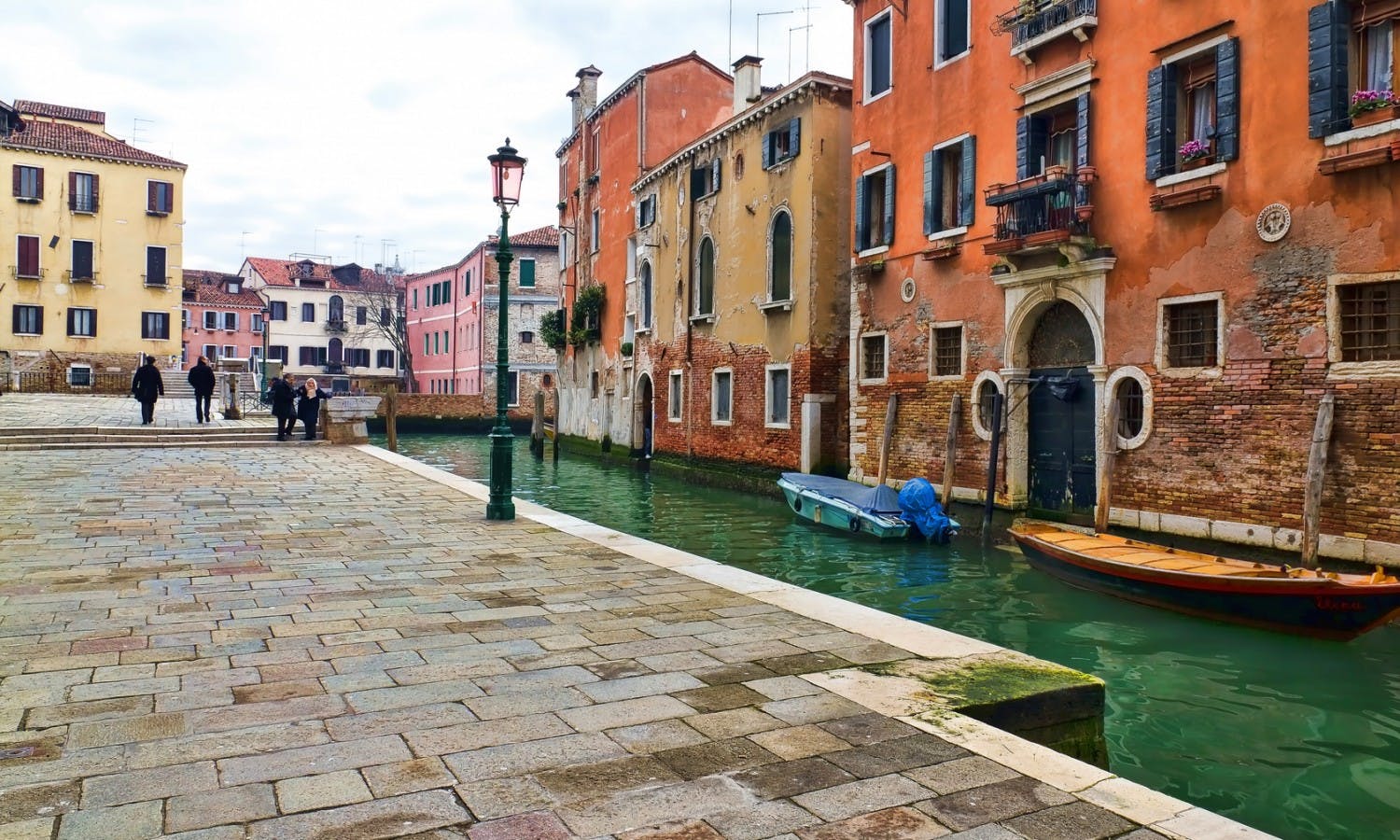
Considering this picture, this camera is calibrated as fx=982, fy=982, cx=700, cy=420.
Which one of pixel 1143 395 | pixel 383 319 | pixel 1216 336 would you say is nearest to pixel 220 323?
pixel 383 319

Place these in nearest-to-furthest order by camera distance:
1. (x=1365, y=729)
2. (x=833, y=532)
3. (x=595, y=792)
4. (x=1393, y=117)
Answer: (x=595, y=792)
(x=1365, y=729)
(x=1393, y=117)
(x=833, y=532)

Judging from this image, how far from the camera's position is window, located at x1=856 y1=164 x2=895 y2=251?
1647 centimetres

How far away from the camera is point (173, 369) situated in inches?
1478

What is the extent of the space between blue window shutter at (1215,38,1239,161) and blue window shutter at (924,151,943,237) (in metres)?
4.87

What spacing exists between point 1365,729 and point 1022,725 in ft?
11.2

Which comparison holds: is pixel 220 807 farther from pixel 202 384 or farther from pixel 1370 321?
pixel 202 384

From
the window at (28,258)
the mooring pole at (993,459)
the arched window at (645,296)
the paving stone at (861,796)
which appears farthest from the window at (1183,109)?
the window at (28,258)

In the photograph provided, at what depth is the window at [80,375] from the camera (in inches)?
1390

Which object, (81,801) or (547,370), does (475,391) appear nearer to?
(547,370)

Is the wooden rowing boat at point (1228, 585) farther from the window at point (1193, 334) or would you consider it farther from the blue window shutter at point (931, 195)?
the blue window shutter at point (931, 195)

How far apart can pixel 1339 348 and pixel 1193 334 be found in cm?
179

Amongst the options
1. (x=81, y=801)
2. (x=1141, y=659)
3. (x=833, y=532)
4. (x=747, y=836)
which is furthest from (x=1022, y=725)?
(x=833, y=532)

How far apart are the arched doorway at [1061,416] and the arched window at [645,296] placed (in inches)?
563

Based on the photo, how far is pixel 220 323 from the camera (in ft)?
181
